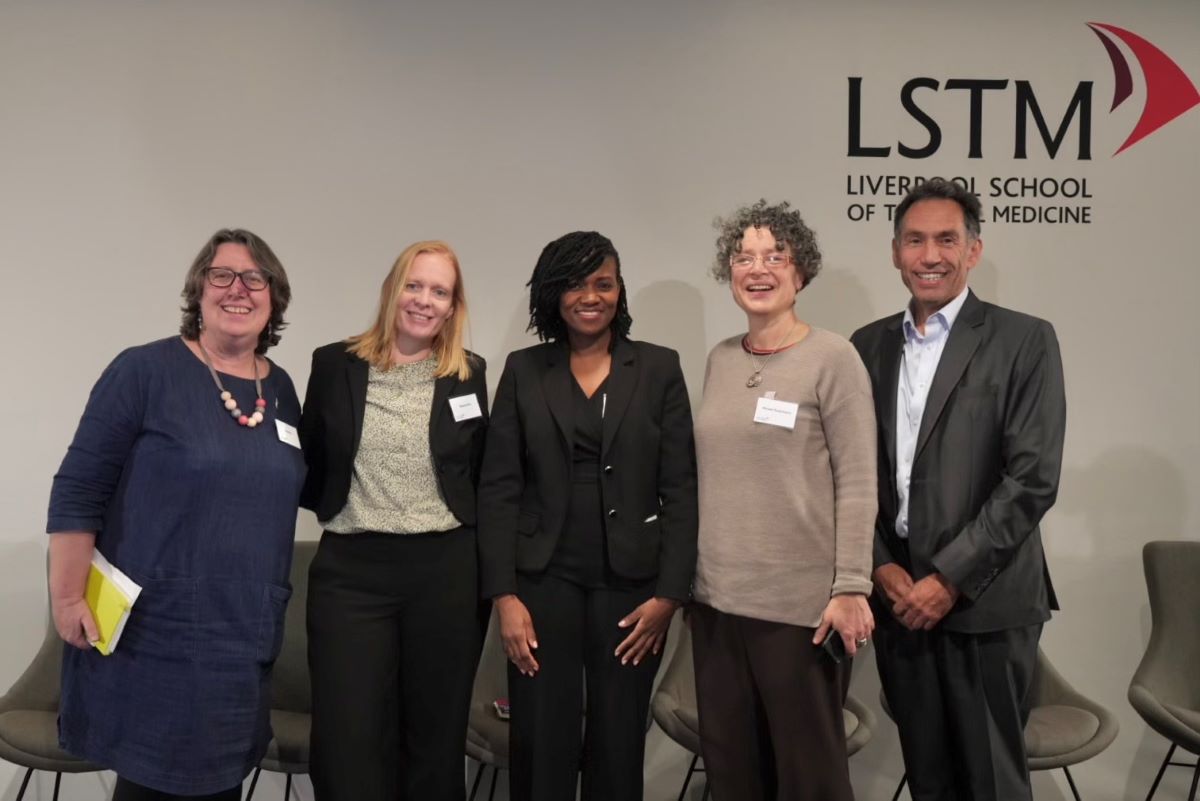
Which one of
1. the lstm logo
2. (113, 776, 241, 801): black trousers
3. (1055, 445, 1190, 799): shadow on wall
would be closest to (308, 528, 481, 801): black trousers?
(113, 776, 241, 801): black trousers

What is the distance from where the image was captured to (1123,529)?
12.1ft

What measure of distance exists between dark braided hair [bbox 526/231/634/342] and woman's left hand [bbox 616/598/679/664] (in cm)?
74

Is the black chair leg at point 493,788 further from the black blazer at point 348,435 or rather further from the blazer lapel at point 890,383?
the blazer lapel at point 890,383

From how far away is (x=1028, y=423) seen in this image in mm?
2516

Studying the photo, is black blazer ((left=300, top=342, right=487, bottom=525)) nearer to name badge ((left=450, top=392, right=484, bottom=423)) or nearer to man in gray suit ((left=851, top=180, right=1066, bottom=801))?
name badge ((left=450, top=392, right=484, bottom=423))

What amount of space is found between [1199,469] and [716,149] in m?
2.13

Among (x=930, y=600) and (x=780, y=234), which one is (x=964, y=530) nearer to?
(x=930, y=600)

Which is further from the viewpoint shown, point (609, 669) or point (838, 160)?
point (838, 160)

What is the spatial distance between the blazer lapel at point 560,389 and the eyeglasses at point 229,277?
2.51 ft

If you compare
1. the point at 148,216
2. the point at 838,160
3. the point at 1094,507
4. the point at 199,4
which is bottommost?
the point at 1094,507

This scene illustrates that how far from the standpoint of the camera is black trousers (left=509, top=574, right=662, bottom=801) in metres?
2.57

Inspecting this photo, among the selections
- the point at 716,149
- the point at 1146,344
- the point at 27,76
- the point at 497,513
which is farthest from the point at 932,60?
the point at 27,76

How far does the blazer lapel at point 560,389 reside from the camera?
2.61 meters

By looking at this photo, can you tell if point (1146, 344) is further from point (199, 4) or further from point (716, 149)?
point (199, 4)
